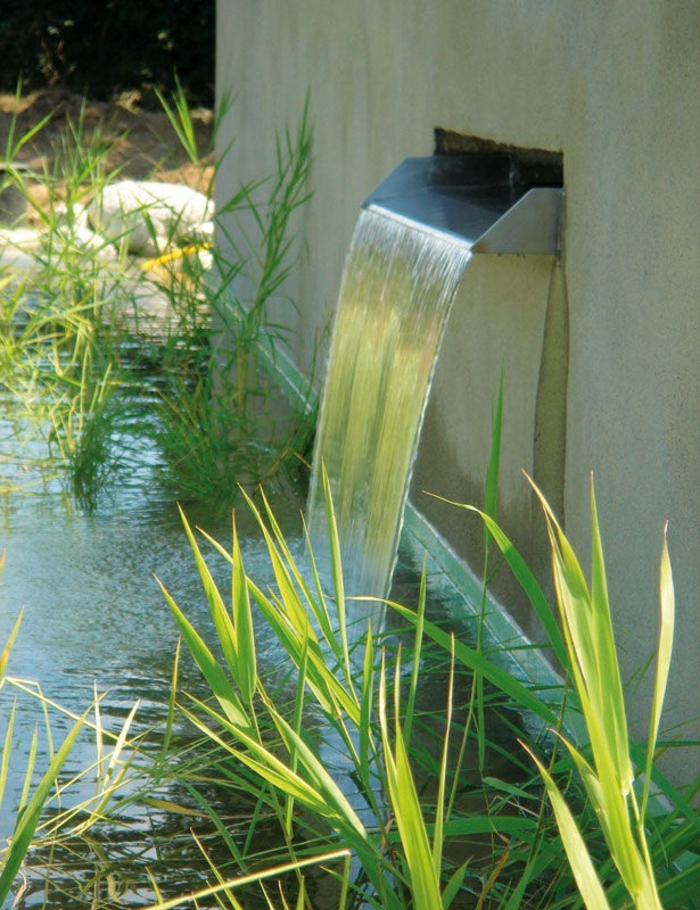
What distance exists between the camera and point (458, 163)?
3928mm

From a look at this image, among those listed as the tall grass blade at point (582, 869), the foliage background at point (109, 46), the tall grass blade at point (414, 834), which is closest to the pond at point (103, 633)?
the tall grass blade at point (414, 834)

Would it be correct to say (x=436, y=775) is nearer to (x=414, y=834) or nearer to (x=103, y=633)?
(x=414, y=834)

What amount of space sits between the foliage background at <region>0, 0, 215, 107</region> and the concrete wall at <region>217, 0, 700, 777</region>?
41.4 feet

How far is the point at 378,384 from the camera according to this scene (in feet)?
12.4

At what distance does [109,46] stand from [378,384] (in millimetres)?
14691

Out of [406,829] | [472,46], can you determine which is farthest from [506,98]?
[406,829]

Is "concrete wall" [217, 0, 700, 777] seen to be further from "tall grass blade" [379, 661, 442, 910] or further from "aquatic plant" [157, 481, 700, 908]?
"tall grass blade" [379, 661, 442, 910]

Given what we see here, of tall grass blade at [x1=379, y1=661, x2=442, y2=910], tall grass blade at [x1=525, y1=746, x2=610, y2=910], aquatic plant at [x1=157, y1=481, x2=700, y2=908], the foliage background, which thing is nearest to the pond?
aquatic plant at [x1=157, y1=481, x2=700, y2=908]

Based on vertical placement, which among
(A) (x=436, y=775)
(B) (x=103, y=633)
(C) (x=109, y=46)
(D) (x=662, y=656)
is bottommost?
(B) (x=103, y=633)

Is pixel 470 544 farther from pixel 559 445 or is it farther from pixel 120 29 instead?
pixel 120 29

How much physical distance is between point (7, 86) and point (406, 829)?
17.6 meters

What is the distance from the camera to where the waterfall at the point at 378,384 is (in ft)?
10.5

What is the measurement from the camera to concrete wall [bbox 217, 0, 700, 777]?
231 cm

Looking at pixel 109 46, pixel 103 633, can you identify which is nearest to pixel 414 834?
pixel 103 633
